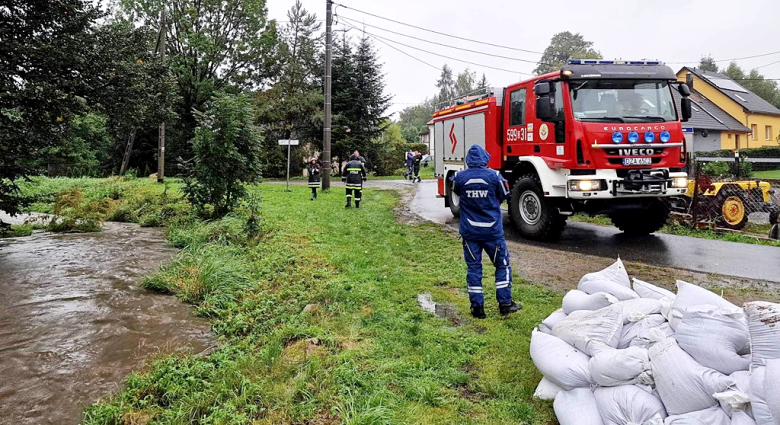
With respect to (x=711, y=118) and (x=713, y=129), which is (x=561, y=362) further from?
(x=711, y=118)

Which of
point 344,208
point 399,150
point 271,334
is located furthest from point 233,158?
point 399,150

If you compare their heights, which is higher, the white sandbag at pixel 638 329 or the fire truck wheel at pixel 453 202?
the fire truck wheel at pixel 453 202

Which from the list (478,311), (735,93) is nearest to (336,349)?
(478,311)

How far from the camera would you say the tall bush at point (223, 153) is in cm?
1021

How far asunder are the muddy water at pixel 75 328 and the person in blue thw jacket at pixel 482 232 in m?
2.61

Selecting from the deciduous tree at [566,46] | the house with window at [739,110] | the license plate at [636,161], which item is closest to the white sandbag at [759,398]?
the license plate at [636,161]

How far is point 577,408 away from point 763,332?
0.98 meters

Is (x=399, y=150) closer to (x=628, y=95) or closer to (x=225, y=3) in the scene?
(x=225, y=3)

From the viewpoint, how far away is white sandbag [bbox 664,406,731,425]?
227 cm

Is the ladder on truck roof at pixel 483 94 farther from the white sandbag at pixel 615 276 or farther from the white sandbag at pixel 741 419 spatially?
the white sandbag at pixel 741 419

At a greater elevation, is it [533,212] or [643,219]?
[533,212]

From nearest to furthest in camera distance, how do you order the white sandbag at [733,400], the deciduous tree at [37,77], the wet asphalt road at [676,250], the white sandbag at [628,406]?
1. the white sandbag at [733,400]
2. the white sandbag at [628,406]
3. the wet asphalt road at [676,250]
4. the deciduous tree at [37,77]

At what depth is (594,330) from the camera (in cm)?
303

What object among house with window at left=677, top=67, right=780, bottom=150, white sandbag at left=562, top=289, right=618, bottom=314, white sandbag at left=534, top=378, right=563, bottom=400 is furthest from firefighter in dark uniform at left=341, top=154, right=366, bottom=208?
house with window at left=677, top=67, right=780, bottom=150
